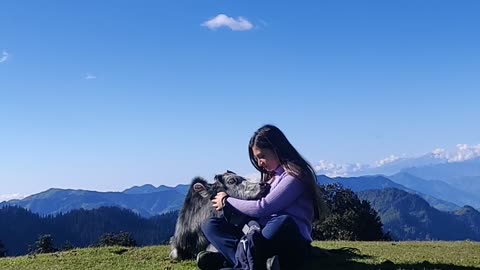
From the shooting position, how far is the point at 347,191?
61531 millimetres

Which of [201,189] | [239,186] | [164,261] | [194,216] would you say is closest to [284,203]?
[239,186]

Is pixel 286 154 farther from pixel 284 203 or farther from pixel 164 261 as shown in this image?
pixel 164 261

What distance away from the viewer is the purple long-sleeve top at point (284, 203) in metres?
8.16

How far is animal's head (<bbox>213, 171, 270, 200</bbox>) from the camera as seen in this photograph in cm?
918

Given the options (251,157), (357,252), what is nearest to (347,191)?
(357,252)

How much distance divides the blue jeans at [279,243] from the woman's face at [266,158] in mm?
812

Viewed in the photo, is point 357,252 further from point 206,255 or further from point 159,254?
point 206,255

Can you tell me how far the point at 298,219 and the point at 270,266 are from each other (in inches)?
45.7

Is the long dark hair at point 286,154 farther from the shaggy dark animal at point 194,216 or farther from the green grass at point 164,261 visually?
the green grass at point 164,261

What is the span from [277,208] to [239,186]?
8.10ft

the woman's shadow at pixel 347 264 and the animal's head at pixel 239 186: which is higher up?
the animal's head at pixel 239 186

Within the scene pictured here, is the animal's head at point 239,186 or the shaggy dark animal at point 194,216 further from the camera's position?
the shaggy dark animal at point 194,216

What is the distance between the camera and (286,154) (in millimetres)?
8320

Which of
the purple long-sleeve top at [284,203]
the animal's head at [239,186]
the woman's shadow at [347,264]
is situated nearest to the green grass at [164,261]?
the woman's shadow at [347,264]
